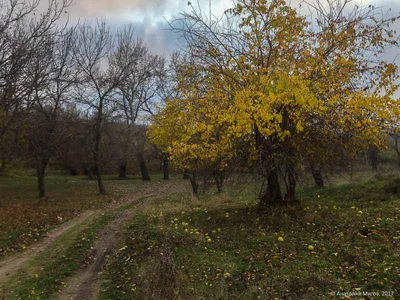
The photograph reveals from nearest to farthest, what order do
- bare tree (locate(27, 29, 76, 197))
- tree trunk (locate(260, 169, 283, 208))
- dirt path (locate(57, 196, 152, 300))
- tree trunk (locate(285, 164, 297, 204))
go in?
dirt path (locate(57, 196, 152, 300)) < tree trunk (locate(285, 164, 297, 204)) < tree trunk (locate(260, 169, 283, 208)) < bare tree (locate(27, 29, 76, 197))

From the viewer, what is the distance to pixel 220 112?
7.55m

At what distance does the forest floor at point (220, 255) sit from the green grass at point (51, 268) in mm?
23

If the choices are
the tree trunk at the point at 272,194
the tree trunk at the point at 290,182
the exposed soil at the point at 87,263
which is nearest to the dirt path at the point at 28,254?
the exposed soil at the point at 87,263

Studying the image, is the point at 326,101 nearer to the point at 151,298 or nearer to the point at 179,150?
the point at 179,150

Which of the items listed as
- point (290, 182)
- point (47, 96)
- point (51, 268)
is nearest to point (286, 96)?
point (290, 182)

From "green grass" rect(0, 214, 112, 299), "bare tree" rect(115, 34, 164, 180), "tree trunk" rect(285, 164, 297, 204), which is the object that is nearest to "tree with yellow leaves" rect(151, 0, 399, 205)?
"tree trunk" rect(285, 164, 297, 204)

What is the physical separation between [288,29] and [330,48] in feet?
3.72

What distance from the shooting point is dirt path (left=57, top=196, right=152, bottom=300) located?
5.90 metres

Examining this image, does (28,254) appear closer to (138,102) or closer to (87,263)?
(87,263)

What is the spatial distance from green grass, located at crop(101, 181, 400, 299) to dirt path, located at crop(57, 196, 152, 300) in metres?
0.26

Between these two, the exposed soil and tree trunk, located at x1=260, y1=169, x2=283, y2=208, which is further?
tree trunk, located at x1=260, y1=169, x2=283, y2=208

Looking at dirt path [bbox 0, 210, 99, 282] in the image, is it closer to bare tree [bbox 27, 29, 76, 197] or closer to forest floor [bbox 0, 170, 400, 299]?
forest floor [bbox 0, 170, 400, 299]

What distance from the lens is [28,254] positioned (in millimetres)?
8453

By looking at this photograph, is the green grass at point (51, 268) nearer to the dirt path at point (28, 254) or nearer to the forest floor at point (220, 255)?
the forest floor at point (220, 255)
